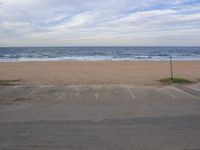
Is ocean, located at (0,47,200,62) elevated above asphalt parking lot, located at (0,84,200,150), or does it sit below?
below

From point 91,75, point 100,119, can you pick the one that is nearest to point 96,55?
point 91,75

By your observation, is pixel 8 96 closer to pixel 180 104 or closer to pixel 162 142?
pixel 180 104

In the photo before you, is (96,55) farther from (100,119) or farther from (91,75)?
(100,119)

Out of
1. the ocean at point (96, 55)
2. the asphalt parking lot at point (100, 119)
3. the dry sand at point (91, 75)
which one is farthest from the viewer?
the ocean at point (96, 55)

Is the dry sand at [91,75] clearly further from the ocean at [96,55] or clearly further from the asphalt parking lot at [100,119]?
A: the ocean at [96,55]

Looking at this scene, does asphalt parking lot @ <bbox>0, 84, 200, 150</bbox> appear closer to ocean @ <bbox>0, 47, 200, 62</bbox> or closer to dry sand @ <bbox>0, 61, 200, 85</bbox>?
dry sand @ <bbox>0, 61, 200, 85</bbox>

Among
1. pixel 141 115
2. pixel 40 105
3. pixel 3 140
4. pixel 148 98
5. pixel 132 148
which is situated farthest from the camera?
pixel 148 98

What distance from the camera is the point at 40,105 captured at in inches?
452

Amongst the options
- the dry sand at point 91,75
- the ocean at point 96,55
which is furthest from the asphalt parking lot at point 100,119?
the ocean at point 96,55

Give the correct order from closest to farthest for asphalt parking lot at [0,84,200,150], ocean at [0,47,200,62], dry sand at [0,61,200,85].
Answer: asphalt parking lot at [0,84,200,150] < dry sand at [0,61,200,85] < ocean at [0,47,200,62]

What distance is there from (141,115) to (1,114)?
12.4 feet

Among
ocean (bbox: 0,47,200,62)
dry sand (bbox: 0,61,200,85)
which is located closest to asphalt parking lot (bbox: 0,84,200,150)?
dry sand (bbox: 0,61,200,85)

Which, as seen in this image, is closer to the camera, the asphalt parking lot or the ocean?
the asphalt parking lot

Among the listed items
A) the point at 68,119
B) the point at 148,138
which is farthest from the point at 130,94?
the point at 148,138
